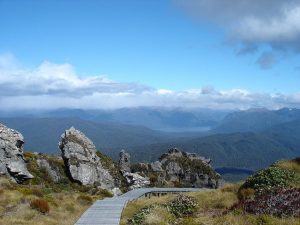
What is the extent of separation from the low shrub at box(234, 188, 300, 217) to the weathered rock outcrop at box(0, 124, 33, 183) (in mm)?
34728

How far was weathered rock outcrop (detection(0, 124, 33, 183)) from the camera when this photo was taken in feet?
169

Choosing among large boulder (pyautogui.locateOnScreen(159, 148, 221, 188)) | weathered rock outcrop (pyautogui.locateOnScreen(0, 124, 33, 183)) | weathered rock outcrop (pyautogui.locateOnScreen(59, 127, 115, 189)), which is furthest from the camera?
large boulder (pyautogui.locateOnScreen(159, 148, 221, 188))

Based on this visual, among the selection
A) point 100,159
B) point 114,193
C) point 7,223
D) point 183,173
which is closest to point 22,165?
point 114,193

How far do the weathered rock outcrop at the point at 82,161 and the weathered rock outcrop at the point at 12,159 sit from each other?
785cm

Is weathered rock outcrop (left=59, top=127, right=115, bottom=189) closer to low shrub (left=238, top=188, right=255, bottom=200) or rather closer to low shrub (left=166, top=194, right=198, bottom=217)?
low shrub (left=166, top=194, right=198, bottom=217)

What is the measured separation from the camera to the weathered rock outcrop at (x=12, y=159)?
5142cm

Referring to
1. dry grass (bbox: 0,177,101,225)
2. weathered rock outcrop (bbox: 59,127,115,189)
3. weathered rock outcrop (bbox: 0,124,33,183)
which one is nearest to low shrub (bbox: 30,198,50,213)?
dry grass (bbox: 0,177,101,225)

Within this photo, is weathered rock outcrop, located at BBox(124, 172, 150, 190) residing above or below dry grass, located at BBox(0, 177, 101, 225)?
below

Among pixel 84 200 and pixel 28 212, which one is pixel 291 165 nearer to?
pixel 84 200

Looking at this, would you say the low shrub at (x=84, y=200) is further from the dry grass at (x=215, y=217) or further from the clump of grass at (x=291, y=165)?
the clump of grass at (x=291, y=165)

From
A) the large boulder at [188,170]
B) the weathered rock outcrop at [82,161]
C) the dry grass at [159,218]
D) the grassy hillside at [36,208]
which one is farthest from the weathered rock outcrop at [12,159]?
the large boulder at [188,170]

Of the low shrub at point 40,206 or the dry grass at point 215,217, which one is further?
the low shrub at point 40,206

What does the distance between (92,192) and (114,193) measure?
4.17 metres

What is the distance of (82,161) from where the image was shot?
62.2 metres
